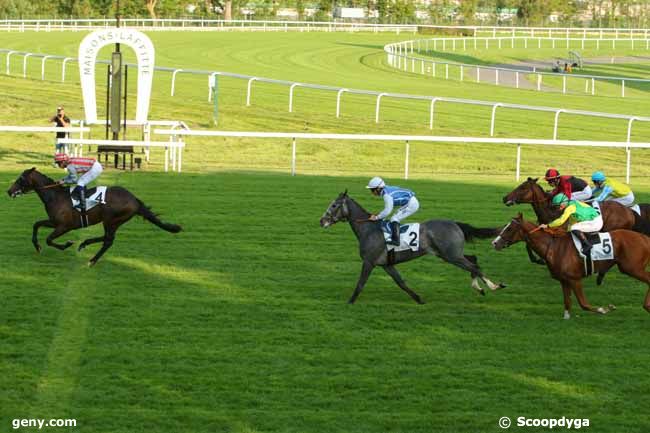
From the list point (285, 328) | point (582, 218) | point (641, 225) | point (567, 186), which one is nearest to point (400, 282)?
point (285, 328)

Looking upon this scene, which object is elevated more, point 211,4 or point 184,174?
point 211,4

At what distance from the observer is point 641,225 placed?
1400 cm

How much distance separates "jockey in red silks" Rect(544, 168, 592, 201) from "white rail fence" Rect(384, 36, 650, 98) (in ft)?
86.9

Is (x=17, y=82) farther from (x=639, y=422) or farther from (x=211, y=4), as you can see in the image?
(x=211, y=4)

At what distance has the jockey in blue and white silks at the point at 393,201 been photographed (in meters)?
12.1

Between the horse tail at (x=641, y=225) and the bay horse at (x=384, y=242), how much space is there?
2.52 meters

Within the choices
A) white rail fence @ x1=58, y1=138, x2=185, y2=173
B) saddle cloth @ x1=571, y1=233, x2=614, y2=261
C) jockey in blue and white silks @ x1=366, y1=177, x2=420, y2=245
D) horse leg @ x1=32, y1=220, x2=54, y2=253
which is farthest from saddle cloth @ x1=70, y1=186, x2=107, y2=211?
white rail fence @ x1=58, y1=138, x2=185, y2=173

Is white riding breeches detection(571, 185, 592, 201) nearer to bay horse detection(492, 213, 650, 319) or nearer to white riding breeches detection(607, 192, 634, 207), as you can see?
white riding breeches detection(607, 192, 634, 207)

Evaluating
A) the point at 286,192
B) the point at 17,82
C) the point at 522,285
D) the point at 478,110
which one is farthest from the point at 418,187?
the point at 17,82

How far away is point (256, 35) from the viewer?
6981 cm

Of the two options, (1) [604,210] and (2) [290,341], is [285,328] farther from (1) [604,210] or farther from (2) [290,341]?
(1) [604,210]

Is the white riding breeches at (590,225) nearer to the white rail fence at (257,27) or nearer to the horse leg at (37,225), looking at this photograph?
the horse leg at (37,225)

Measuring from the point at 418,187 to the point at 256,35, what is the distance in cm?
5085

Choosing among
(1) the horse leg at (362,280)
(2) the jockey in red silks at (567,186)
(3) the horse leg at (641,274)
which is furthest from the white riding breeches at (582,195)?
(1) the horse leg at (362,280)
